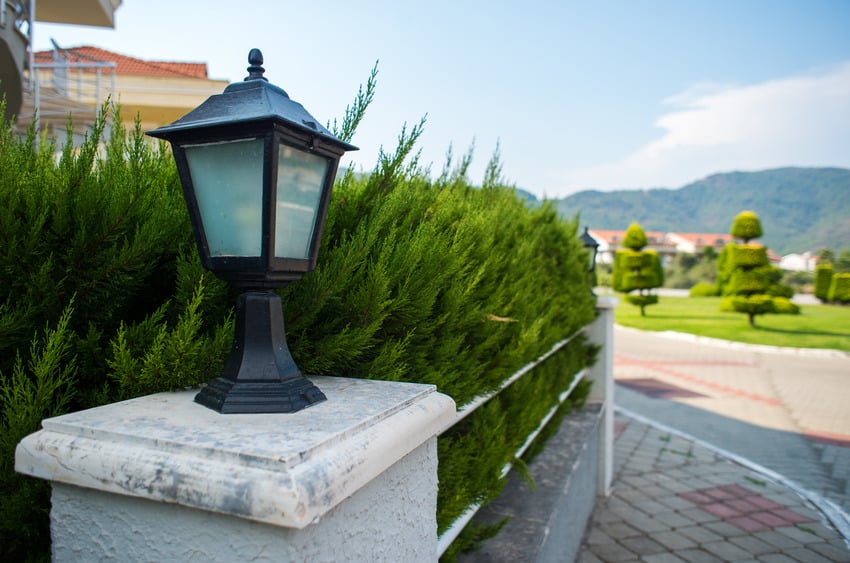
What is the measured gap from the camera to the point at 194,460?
3.32ft

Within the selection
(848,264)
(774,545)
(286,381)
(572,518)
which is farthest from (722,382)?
(848,264)

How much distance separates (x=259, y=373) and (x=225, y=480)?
16.2 inches

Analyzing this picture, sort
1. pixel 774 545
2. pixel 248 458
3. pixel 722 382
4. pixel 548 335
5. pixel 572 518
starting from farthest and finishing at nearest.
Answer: pixel 722 382
pixel 774 545
pixel 572 518
pixel 548 335
pixel 248 458

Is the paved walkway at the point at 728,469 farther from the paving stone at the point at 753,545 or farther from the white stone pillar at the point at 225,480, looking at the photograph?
the white stone pillar at the point at 225,480

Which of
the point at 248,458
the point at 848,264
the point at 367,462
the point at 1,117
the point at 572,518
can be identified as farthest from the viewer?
the point at 848,264

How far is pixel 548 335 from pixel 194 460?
2.97 meters

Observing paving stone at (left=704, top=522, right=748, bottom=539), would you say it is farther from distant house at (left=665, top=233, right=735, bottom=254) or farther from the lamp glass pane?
distant house at (left=665, top=233, right=735, bottom=254)

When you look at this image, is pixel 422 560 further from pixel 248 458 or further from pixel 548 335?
pixel 548 335

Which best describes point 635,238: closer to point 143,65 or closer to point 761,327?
point 761,327

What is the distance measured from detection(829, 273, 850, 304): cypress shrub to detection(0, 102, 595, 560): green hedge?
42.5 m

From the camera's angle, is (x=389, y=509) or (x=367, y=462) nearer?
(x=367, y=462)

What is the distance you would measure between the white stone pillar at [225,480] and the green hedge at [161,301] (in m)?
0.21

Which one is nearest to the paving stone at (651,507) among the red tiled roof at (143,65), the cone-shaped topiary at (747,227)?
the cone-shaped topiary at (747,227)

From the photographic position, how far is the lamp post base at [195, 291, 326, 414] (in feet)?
4.30
